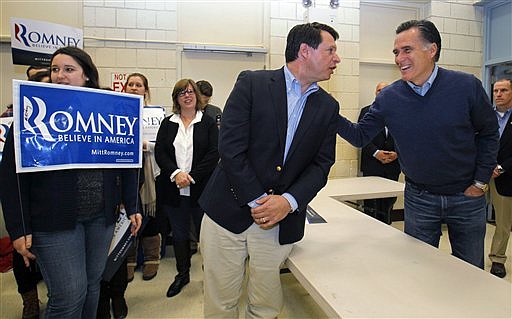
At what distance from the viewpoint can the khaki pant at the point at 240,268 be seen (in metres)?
1.48

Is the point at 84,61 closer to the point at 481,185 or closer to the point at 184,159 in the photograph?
the point at 184,159

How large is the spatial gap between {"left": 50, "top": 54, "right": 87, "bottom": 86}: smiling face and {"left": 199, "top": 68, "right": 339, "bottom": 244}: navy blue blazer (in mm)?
692

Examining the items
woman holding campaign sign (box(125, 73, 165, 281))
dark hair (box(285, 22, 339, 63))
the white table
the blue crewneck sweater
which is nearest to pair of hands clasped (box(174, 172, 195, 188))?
woman holding campaign sign (box(125, 73, 165, 281))

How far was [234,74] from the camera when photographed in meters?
4.39

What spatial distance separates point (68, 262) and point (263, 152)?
91 cm

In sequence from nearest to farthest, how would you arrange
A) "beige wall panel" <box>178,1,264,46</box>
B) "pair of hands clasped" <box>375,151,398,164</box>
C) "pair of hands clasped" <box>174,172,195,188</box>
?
"pair of hands clasped" <box>174,172,195,188</box>, "pair of hands clasped" <box>375,151,398,164</box>, "beige wall panel" <box>178,1,264,46</box>

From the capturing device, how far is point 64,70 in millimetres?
1519

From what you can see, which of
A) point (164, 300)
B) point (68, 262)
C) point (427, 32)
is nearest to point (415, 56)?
point (427, 32)

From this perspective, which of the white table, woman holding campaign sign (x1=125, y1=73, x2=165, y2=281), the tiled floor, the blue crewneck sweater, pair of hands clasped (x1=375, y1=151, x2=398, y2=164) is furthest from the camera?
pair of hands clasped (x1=375, y1=151, x2=398, y2=164)

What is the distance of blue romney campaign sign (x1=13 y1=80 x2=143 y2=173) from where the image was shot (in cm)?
135

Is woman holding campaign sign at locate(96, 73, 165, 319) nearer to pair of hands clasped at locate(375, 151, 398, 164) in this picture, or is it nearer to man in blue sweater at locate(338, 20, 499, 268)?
man in blue sweater at locate(338, 20, 499, 268)

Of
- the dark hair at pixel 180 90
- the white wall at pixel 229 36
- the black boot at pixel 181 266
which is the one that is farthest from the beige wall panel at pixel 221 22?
the black boot at pixel 181 266

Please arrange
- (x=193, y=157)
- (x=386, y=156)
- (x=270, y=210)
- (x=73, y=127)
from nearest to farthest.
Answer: (x=270, y=210) → (x=73, y=127) → (x=193, y=157) → (x=386, y=156)

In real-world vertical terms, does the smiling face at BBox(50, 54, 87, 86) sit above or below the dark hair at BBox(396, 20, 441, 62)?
below
